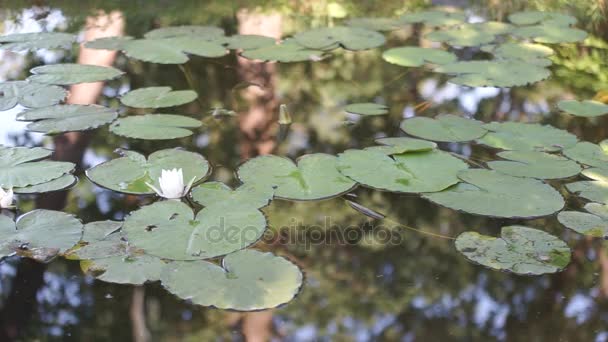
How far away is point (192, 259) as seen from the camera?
1.79 metres

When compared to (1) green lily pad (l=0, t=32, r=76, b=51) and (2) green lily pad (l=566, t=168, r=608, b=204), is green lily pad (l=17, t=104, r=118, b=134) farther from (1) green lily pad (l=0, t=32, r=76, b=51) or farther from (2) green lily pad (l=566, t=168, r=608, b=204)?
(2) green lily pad (l=566, t=168, r=608, b=204)

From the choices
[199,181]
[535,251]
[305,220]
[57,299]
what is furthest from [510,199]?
[57,299]

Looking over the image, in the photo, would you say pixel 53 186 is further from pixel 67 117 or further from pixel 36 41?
pixel 36 41

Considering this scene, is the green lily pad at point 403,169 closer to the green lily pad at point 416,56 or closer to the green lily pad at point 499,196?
the green lily pad at point 499,196

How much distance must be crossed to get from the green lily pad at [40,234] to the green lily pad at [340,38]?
6.05 ft

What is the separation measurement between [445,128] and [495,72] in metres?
0.75

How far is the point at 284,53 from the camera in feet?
11.3

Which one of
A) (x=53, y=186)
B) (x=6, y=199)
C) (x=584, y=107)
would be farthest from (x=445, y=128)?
(x=6, y=199)

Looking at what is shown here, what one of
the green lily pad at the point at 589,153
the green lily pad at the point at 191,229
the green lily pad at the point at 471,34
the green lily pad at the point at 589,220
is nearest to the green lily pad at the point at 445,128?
the green lily pad at the point at 589,153

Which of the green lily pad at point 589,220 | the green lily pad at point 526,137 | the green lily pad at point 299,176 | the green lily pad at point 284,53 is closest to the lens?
the green lily pad at point 589,220

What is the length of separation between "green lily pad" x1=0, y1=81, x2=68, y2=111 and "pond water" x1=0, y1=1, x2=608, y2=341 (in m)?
0.06

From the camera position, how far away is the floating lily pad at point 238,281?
165 centimetres

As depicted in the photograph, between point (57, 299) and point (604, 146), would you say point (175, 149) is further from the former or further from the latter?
point (604, 146)

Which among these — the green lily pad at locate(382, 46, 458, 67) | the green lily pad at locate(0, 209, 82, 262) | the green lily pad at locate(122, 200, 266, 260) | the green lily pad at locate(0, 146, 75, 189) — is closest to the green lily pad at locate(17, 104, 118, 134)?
the green lily pad at locate(0, 146, 75, 189)
